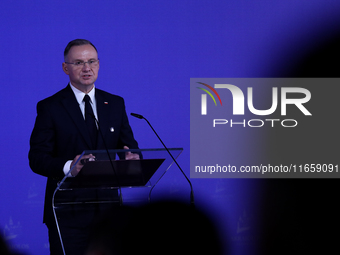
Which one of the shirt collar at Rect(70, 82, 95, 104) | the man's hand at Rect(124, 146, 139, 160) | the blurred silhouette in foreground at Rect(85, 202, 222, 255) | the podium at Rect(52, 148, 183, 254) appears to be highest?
the shirt collar at Rect(70, 82, 95, 104)

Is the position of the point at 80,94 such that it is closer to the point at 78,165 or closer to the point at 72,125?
the point at 72,125

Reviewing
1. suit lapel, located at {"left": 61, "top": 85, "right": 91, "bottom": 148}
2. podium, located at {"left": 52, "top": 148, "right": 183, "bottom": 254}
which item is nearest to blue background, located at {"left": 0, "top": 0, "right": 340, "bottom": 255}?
suit lapel, located at {"left": 61, "top": 85, "right": 91, "bottom": 148}

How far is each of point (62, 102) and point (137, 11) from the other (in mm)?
1475

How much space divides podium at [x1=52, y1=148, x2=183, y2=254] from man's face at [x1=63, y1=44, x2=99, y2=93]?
2.94ft

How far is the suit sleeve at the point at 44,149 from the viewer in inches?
82.8

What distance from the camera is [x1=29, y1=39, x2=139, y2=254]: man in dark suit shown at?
86.4 inches

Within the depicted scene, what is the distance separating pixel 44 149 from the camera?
2.30 m

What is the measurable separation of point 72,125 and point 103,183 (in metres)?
0.73

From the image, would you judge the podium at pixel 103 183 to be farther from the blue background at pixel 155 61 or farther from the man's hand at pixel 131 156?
the blue background at pixel 155 61

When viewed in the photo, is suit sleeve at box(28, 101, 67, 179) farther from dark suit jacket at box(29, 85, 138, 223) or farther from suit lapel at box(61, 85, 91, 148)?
suit lapel at box(61, 85, 91, 148)

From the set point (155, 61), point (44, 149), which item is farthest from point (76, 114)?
point (155, 61)

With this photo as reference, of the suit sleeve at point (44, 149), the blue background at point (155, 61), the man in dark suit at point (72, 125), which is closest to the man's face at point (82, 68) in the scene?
the man in dark suit at point (72, 125)

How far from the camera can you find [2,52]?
3350 millimetres

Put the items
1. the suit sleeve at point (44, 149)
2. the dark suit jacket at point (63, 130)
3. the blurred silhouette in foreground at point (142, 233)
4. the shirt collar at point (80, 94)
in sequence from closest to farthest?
1. the blurred silhouette in foreground at point (142, 233)
2. the suit sleeve at point (44, 149)
3. the dark suit jacket at point (63, 130)
4. the shirt collar at point (80, 94)
